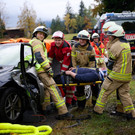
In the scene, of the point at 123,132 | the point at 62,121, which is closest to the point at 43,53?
the point at 62,121

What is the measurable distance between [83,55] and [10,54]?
167 centimetres

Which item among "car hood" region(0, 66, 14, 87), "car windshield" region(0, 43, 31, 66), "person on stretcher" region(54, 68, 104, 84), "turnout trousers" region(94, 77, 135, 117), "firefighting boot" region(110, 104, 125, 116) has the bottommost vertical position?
"firefighting boot" region(110, 104, 125, 116)

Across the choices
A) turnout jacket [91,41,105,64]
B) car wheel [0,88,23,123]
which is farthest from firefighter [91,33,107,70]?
car wheel [0,88,23,123]

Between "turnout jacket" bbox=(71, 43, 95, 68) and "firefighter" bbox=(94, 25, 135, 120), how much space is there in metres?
0.70

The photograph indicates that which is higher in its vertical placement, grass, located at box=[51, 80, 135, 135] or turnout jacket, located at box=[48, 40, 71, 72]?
turnout jacket, located at box=[48, 40, 71, 72]

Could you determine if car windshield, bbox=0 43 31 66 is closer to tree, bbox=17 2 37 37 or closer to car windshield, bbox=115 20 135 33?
car windshield, bbox=115 20 135 33

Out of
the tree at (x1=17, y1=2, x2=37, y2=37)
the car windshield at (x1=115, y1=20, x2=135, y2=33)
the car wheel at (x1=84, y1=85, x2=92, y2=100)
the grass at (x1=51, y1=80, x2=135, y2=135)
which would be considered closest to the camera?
the grass at (x1=51, y1=80, x2=135, y2=135)

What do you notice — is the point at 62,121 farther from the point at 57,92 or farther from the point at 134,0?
the point at 134,0

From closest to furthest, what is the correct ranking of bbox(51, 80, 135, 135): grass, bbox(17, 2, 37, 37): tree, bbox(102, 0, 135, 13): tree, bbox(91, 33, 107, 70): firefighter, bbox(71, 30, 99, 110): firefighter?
bbox(51, 80, 135, 135): grass, bbox(71, 30, 99, 110): firefighter, bbox(91, 33, 107, 70): firefighter, bbox(102, 0, 135, 13): tree, bbox(17, 2, 37, 37): tree

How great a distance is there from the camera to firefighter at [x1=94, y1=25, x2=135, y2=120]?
3832mm

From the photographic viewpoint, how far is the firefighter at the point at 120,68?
12.6 feet

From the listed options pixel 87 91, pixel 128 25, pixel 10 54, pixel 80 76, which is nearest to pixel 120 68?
pixel 80 76

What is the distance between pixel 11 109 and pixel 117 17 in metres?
8.57

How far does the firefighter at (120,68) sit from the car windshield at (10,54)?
5.92 feet
